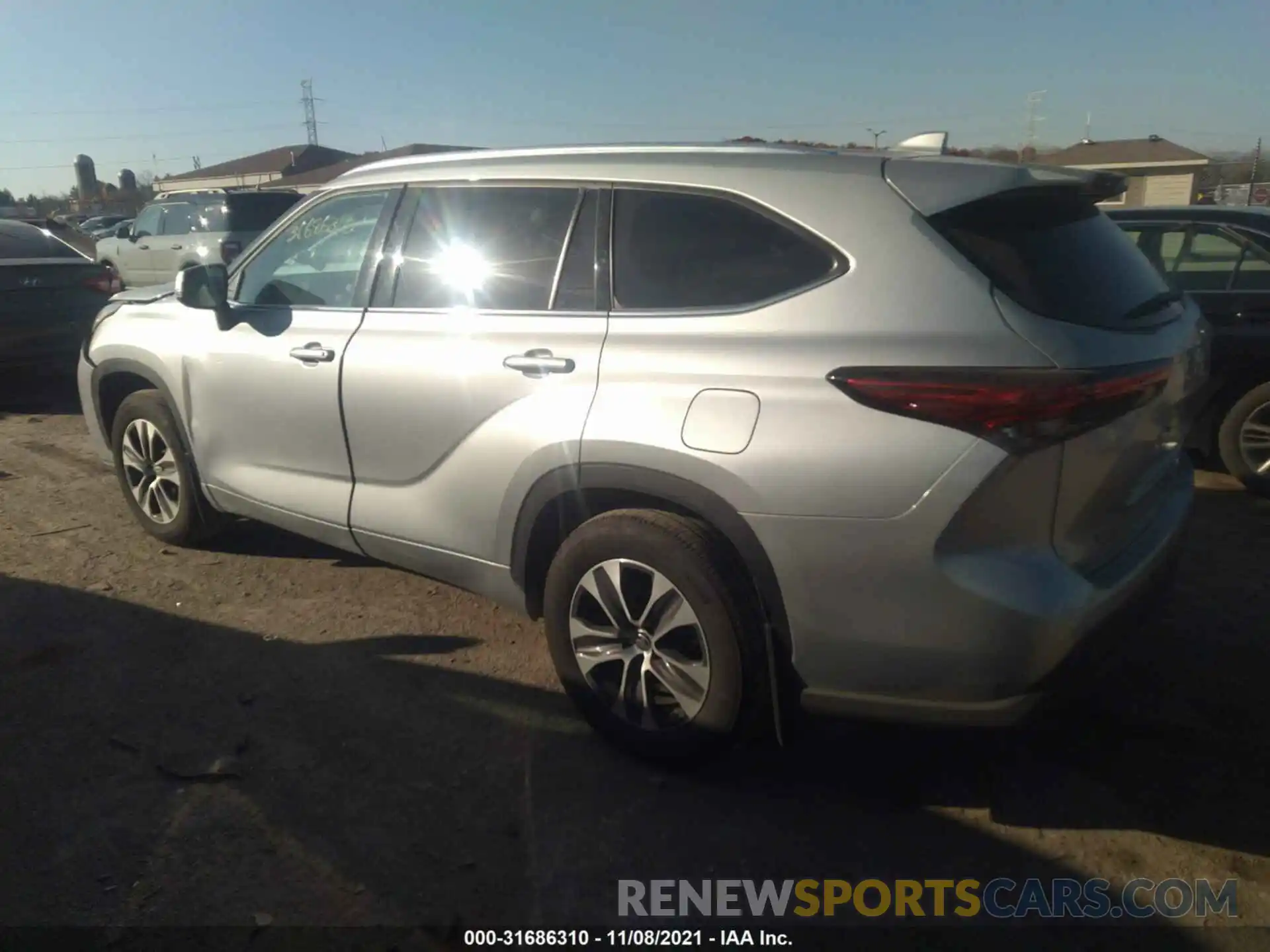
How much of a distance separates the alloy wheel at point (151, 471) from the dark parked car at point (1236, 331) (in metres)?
5.06

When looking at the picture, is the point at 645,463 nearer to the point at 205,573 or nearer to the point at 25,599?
the point at 205,573

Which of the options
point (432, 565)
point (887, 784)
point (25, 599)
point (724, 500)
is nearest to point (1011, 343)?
point (724, 500)

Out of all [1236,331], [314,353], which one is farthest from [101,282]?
[1236,331]

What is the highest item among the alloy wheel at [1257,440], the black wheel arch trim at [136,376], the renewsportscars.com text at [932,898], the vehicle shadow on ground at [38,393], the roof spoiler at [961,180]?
the roof spoiler at [961,180]

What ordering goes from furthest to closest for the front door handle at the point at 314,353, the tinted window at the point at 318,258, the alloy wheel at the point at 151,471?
1. the alloy wheel at the point at 151,471
2. the tinted window at the point at 318,258
3. the front door handle at the point at 314,353

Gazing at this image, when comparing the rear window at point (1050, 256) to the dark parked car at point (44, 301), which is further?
the dark parked car at point (44, 301)

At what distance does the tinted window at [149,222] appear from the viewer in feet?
55.5

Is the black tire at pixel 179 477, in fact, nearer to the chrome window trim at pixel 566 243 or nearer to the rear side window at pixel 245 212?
the chrome window trim at pixel 566 243

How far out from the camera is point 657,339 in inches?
114

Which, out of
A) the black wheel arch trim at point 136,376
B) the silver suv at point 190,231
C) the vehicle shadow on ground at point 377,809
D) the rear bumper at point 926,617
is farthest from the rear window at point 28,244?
the rear bumper at point 926,617

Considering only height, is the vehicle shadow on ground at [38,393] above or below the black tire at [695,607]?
below

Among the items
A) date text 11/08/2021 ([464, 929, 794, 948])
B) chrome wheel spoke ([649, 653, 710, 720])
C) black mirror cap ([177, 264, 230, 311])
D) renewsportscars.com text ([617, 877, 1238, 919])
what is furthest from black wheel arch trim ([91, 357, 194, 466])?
renewsportscars.com text ([617, 877, 1238, 919])

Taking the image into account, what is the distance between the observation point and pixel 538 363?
10.2 feet

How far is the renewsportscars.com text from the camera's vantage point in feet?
8.27
